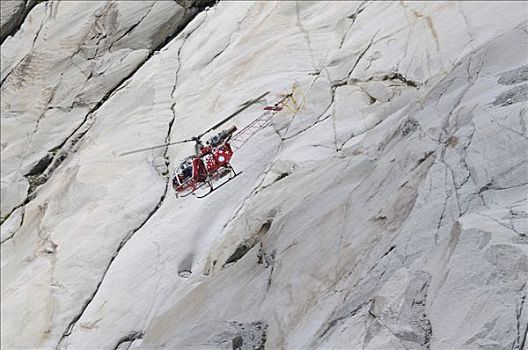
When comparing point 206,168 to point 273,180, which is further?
point 206,168

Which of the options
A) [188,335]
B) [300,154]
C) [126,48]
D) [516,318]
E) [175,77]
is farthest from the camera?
[126,48]

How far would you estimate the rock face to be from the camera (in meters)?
10.3

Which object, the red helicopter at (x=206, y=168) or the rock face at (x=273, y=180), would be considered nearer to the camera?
the rock face at (x=273, y=180)

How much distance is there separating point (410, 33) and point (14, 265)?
45.2 feet

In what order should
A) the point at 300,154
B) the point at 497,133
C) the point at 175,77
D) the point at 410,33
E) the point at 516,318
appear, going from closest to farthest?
the point at 516,318 → the point at 497,133 → the point at 300,154 → the point at 410,33 → the point at 175,77

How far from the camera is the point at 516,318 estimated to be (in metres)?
8.69

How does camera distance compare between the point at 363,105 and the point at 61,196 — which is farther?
the point at 61,196

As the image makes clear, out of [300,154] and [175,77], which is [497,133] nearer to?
[300,154]

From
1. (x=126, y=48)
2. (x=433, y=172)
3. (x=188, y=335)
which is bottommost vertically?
(x=188, y=335)

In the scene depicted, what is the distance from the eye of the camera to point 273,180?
54.2 feet

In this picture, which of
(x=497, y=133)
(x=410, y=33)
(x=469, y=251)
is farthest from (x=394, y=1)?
(x=469, y=251)

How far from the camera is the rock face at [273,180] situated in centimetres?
1026

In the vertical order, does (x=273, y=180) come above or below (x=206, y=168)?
below

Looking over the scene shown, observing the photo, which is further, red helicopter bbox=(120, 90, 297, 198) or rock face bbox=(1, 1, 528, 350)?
red helicopter bbox=(120, 90, 297, 198)
